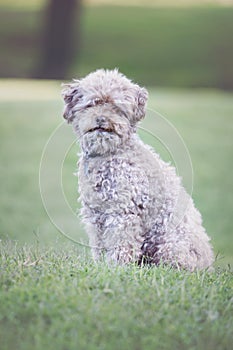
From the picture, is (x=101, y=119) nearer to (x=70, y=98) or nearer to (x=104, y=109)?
(x=104, y=109)

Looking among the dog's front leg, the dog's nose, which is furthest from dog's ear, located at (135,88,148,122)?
the dog's front leg

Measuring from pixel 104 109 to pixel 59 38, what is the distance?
381 inches

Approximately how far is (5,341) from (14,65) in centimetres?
1166

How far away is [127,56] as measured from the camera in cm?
1619

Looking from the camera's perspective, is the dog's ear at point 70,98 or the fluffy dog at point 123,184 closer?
the fluffy dog at point 123,184

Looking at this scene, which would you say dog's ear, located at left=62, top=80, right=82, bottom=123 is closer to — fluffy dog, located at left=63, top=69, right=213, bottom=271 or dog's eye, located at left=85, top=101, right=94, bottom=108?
fluffy dog, located at left=63, top=69, right=213, bottom=271

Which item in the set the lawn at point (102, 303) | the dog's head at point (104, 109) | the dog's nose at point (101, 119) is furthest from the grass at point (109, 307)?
the dog's nose at point (101, 119)

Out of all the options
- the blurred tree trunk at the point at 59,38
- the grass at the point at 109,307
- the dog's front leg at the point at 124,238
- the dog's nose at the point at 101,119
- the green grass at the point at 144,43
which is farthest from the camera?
the green grass at the point at 144,43

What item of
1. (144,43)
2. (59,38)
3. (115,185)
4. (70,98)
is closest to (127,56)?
(144,43)

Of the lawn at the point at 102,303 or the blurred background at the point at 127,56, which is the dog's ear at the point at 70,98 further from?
the blurred background at the point at 127,56

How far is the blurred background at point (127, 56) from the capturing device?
14523 mm

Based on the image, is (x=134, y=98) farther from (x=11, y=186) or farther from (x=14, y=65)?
(x=14, y=65)

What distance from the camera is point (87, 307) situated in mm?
5281

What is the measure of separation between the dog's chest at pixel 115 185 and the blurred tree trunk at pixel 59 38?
29.3 feet
